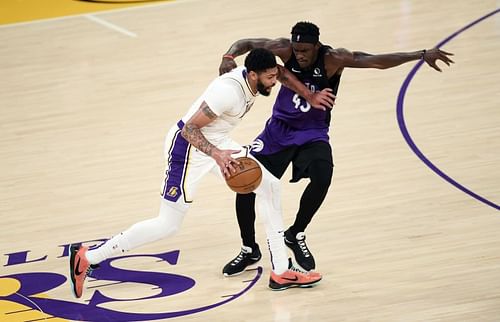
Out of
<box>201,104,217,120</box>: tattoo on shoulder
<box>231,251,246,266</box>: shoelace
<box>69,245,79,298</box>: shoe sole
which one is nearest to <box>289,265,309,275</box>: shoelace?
<box>231,251,246,266</box>: shoelace

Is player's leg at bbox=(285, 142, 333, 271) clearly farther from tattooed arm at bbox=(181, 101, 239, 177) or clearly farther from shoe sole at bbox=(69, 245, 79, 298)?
shoe sole at bbox=(69, 245, 79, 298)

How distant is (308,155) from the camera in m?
Answer: 7.49

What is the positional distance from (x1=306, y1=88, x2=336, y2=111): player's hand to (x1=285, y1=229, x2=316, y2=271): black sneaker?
40.7 inches

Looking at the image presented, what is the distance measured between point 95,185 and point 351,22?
521cm

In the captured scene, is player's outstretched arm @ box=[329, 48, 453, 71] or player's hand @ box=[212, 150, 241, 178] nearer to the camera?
player's hand @ box=[212, 150, 241, 178]

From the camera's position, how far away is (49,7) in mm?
14836

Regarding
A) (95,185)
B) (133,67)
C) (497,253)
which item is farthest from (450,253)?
(133,67)

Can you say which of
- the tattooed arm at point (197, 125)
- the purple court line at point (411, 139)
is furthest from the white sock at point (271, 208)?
the purple court line at point (411, 139)

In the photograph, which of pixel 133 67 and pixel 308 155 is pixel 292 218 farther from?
pixel 133 67

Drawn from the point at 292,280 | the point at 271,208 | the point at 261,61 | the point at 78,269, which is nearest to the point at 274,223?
the point at 271,208

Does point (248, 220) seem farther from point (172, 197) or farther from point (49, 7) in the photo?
point (49, 7)

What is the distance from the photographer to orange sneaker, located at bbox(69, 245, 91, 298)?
733 cm

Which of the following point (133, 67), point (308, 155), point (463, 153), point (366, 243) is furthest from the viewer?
point (133, 67)

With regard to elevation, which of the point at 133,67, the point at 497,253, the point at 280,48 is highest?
the point at 280,48
